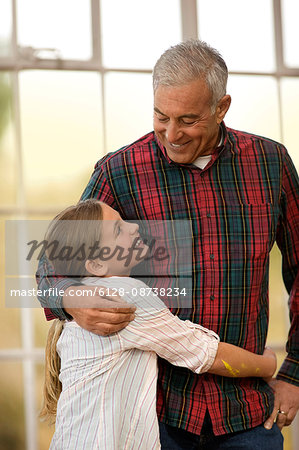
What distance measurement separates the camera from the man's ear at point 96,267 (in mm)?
1674

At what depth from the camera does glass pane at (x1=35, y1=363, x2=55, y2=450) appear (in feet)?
8.44

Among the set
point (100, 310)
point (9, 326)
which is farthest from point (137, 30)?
point (100, 310)

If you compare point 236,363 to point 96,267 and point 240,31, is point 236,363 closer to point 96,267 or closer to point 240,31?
point 96,267

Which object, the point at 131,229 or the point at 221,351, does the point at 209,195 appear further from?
the point at 221,351

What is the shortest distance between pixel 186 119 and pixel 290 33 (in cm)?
139

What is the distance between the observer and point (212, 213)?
1.76 metres

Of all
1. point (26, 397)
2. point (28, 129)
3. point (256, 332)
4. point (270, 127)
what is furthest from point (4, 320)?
point (270, 127)

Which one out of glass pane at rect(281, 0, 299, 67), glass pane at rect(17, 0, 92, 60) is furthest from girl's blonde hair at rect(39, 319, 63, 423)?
glass pane at rect(281, 0, 299, 67)

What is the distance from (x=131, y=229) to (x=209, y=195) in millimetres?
238

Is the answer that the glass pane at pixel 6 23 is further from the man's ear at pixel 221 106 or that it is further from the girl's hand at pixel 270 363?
the girl's hand at pixel 270 363

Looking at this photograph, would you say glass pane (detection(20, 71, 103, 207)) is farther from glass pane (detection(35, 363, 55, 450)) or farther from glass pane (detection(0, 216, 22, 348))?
glass pane (detection(35, 363, 55, 450))

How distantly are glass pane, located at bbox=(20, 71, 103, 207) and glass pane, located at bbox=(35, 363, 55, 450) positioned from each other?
2.19 ft

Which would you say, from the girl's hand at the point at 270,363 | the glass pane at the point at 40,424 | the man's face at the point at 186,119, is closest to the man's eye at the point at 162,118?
the man's face at the point at 186,119

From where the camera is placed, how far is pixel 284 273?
6.40 ft
